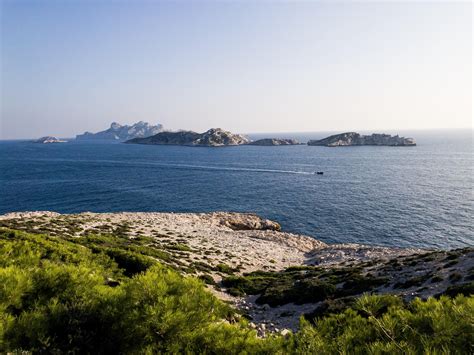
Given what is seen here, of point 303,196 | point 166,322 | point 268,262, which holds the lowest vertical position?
point 268,262

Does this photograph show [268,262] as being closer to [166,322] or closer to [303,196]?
[166,322]

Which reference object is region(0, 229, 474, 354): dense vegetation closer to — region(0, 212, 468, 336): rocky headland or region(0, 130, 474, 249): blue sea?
region(0, 212, 468, 336): rocky headland

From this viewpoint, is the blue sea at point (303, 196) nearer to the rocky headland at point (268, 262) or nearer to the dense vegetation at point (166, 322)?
the rocky headland at point (268, 262)

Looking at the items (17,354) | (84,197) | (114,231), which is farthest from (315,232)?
(84,197)

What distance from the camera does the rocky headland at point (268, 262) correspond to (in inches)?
821

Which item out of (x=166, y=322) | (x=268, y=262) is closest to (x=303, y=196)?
(x=268, y=262)

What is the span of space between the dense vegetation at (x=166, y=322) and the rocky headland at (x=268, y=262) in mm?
10608

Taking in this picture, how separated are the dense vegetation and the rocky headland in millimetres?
10608

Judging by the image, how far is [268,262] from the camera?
37188 mm

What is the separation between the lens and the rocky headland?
68.4 ft

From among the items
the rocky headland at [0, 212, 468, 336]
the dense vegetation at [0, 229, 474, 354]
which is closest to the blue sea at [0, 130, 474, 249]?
the rocky headland at [0, 212, 468, 336]

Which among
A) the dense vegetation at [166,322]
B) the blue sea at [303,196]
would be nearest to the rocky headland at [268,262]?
the dense vegetation at [166,322]

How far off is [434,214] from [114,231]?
64.7 metres

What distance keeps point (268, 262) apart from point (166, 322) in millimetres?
31708
